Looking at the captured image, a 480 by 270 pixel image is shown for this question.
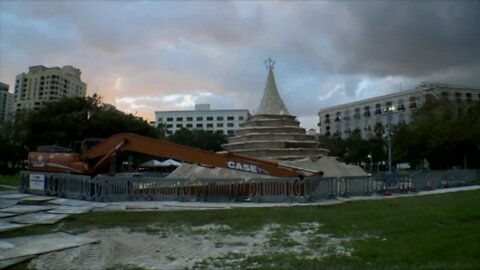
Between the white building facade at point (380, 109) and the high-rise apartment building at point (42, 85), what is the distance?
69133mm

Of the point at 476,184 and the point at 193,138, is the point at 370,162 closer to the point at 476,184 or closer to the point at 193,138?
the point at 193,138

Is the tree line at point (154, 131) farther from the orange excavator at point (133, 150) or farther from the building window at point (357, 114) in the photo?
the building window at point (357, 114)

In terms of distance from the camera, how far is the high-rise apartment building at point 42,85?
3092 inches

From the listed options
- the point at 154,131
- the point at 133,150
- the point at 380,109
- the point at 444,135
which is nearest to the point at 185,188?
Result: the point at 133,150

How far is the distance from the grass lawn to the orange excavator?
3.37 m

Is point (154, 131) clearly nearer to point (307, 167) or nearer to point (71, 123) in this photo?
point (71, 123)

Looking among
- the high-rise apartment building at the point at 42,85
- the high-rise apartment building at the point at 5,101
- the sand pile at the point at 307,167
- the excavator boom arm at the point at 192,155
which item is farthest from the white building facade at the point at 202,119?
the excavator boom arm at the point at 192,155

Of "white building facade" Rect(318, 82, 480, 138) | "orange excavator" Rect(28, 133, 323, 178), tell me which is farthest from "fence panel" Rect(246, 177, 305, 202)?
"white building facade" Rect(318, 82, 480, 138)

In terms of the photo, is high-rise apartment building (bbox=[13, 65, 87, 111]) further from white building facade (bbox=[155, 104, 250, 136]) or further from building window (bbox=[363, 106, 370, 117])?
building window (bbox=[363, 106, 370, 117])

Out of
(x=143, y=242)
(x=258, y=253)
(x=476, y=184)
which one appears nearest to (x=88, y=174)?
(x=143, y=242)

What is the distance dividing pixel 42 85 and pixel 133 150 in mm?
70014

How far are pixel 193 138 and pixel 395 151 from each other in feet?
165

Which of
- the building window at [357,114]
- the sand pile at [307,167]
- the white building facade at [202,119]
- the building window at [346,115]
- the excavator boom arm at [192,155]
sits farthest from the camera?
the white building facade at [202,119]

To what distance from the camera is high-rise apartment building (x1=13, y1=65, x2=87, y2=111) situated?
78531 millimetres
